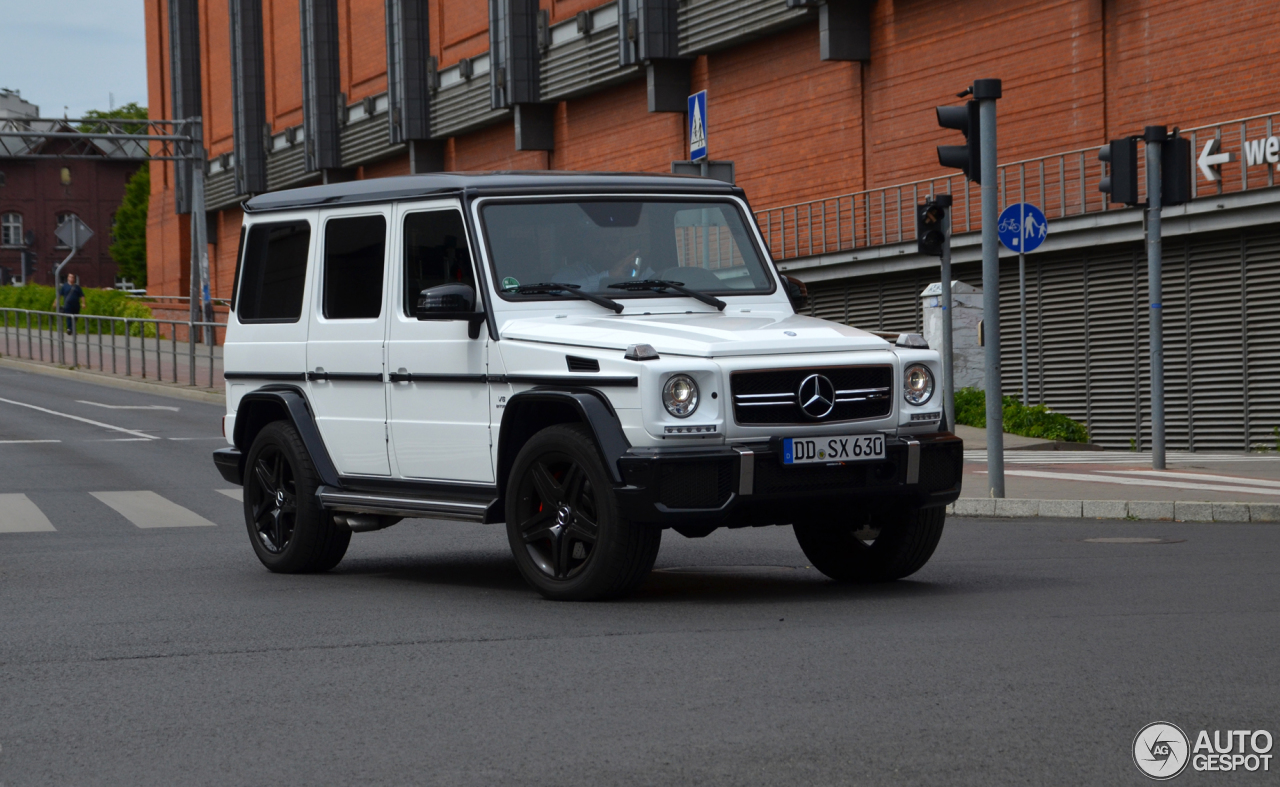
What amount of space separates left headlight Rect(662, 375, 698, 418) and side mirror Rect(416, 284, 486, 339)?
141 centimetres

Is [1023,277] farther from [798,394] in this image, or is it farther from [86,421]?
[798,394]

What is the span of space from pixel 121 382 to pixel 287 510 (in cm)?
3089

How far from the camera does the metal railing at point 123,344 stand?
122 feet

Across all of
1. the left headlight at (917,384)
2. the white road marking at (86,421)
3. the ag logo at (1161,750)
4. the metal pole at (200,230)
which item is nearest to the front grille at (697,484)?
the left headlight at (917,384)

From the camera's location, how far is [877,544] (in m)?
9.31

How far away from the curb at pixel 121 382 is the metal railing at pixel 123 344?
0.35 m

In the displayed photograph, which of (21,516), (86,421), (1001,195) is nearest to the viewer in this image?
(21,516)

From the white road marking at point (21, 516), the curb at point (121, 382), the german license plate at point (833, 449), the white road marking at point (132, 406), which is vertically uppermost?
the german license plate at point (833, 449)

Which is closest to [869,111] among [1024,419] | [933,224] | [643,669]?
[1024,419]

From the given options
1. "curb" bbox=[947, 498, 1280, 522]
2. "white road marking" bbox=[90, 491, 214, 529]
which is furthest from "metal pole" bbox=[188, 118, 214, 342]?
"curb" bbox=[947, 498, 1280, 522]

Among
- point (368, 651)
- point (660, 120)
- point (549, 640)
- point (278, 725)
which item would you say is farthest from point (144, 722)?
point (660, 120)

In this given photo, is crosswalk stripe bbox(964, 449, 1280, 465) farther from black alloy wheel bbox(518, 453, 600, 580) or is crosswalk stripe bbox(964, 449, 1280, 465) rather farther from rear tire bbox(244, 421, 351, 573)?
black alloy wheel bbox(518, 453, 600, 580)

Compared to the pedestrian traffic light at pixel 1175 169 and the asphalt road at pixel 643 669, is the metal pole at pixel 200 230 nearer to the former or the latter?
the pedestrian traffic light at pixel 1175 169

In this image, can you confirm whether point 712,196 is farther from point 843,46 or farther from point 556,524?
point 843,46
